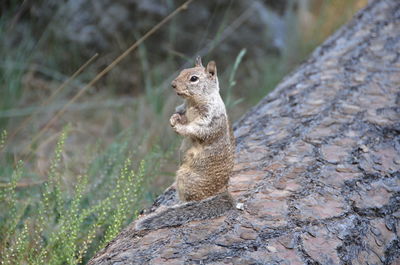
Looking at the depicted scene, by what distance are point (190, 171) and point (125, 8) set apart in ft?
11.3

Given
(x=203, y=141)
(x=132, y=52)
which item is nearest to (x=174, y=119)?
(x=203, y=141)

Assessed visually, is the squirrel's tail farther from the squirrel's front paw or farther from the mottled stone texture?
the squirrel's front paw

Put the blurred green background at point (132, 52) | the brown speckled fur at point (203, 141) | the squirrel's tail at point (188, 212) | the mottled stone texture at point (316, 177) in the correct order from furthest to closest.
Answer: the blurred green background at point (132, 52)
the brown speckled fur at point (203, 141)
the squirrel's tail at point (188, 212)
the mottled stone texture at point (316, 177)

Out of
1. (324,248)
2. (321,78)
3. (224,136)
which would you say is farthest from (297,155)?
(321,78)

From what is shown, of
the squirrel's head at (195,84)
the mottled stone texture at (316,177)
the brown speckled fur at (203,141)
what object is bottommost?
the mottled stone texture at (316,177)

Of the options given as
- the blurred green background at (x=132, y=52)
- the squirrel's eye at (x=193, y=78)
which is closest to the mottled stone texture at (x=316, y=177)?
the squirrel's eye at (x=193, y=78)

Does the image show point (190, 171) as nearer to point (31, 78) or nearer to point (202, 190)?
point (202, 190)

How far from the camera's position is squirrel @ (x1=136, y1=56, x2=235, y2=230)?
88.9 inches

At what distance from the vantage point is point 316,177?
8.29 ft

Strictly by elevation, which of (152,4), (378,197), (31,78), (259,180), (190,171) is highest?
(152,4)

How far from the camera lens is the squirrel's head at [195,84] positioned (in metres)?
2.40

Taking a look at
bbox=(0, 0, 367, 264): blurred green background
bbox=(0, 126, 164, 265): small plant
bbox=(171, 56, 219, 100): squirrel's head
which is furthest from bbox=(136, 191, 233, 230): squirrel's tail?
bbox=(0, 0, 367, 264): blurred green background

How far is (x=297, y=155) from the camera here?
271 centimetres

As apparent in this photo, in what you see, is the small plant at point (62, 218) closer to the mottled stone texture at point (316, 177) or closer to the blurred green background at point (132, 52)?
the mottled stone texture at point (316, 177)
